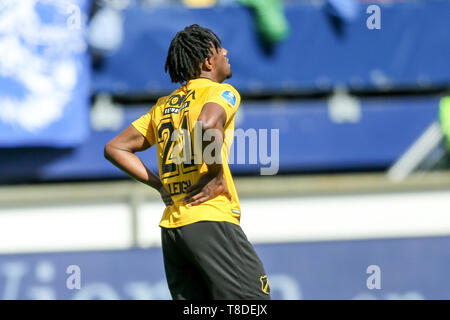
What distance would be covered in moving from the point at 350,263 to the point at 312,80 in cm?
402

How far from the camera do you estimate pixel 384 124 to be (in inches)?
408

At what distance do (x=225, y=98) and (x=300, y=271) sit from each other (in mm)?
3533

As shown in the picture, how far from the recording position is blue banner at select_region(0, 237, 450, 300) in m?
6.67

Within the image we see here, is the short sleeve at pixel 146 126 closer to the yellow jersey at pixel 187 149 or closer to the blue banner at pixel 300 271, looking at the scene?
the yellow jersey at pixel 187 149

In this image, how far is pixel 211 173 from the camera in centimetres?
355

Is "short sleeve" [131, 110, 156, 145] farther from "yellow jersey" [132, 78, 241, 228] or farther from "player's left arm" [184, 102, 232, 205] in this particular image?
"player's left arm" [184, 102, 232, 205]

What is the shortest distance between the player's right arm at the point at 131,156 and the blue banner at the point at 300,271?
2933mm

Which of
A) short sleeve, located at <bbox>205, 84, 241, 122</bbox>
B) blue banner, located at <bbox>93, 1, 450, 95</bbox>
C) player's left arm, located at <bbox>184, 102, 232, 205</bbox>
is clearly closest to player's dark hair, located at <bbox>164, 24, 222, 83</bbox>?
short sleeve, located at <bbox>205, 84, 241, 122</bbox>

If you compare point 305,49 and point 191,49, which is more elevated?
point 305,49

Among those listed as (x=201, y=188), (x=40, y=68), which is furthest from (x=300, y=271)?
(x=40, y=68)

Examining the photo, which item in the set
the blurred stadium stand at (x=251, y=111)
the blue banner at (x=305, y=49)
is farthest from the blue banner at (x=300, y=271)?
the blue banner at (x=305, y=49)

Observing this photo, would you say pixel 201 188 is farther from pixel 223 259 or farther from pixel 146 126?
pixel 146 126

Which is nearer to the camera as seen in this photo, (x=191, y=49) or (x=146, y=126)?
(x=191, y=49)

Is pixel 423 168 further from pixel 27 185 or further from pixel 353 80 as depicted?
pixel 27 185
